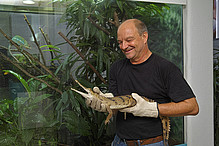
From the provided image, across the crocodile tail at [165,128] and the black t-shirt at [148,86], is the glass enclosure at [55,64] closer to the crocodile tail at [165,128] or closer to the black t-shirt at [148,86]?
the black t-shirt at [148,86]

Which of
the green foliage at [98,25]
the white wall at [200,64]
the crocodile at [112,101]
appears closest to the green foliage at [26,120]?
the green foliage at [98,25]

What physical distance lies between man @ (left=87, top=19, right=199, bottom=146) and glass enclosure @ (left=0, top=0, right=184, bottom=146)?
378mm

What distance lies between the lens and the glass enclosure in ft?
5.38

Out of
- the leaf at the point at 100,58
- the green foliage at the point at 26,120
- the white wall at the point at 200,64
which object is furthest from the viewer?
the white wall at the point at 200,64

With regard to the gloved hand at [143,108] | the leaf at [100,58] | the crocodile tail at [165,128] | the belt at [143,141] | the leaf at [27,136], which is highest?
the leaf at [100,58]

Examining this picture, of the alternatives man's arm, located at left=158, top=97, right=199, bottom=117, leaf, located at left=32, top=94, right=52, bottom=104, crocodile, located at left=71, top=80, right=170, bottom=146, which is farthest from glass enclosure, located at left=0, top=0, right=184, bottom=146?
man's arm, located at left=158, top=97, right=199, bottom=117

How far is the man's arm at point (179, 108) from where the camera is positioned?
1340 mm

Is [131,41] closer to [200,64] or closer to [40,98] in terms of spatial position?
[40,98]

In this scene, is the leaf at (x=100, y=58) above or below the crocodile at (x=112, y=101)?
above

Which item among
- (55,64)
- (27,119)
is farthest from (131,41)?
(27,119)

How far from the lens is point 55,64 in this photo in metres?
1.74

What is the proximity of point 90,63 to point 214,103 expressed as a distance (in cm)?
129

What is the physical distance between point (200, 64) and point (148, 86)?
88 centimetres

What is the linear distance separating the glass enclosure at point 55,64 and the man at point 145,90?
38cm
